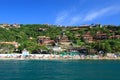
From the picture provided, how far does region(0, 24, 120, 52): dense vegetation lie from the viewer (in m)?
104

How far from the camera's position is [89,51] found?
103312 millimetres

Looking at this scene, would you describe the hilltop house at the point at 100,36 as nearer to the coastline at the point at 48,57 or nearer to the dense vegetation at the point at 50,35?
the dense vegetation at the point at 50,35

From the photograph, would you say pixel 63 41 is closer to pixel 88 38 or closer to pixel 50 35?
pixel 88 38

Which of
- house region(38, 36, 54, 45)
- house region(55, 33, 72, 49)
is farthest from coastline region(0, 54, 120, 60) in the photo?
house region(38, 36, 54, 45)

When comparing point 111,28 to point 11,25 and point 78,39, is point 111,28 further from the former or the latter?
point 11,25

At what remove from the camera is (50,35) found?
131 metres

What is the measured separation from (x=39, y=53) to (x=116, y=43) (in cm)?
2483

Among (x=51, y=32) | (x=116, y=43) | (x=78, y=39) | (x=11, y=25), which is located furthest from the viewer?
(x=11, y=25)

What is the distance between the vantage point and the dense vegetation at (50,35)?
104144mm

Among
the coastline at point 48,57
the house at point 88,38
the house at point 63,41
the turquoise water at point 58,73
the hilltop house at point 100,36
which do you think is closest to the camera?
the turquoise water at point 58,73

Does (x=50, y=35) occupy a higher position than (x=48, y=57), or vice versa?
(x=50, y=35)

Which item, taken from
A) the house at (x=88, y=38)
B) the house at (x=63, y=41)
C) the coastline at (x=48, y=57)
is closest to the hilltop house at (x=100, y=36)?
the house at (x=88, y=38)

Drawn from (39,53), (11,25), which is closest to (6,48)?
(39,53)

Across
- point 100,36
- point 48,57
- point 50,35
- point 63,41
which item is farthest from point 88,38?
point 48,57
